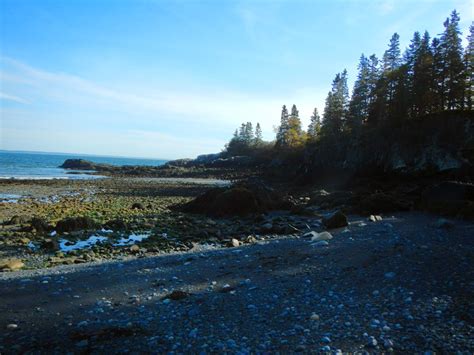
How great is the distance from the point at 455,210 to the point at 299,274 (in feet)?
36.2

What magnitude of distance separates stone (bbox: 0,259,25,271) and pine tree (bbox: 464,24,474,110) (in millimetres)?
49839

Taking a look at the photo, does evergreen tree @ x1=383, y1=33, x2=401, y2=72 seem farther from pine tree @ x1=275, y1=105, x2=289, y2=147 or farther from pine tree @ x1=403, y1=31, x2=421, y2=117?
pine tree @ x1=275, y1=105, x2=289, y2=147

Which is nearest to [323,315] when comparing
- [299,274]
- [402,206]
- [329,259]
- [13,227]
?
[299,274]

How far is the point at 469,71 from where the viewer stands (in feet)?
132

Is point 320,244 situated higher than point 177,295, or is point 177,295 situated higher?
Result: point 320,244

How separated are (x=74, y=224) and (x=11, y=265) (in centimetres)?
633

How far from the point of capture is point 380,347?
14.6ft

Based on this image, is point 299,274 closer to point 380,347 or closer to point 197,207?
point 380,347

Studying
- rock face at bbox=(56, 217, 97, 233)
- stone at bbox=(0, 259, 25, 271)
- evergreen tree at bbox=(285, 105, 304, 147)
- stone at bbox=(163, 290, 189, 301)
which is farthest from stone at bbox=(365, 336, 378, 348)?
evergreen tree at bbox=(285, 105, 304, 147)

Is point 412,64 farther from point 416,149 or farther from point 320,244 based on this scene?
point 320,244

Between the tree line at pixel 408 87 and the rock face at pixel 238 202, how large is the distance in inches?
1150

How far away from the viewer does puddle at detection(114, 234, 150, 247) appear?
15.2 metres

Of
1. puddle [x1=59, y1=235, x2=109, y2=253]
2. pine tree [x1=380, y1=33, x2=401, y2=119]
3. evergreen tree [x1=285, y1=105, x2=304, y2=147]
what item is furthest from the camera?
evergreen tree [x1=285, y1=105, x2=304, y2=147]

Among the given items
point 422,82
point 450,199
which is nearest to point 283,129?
point 422,82
